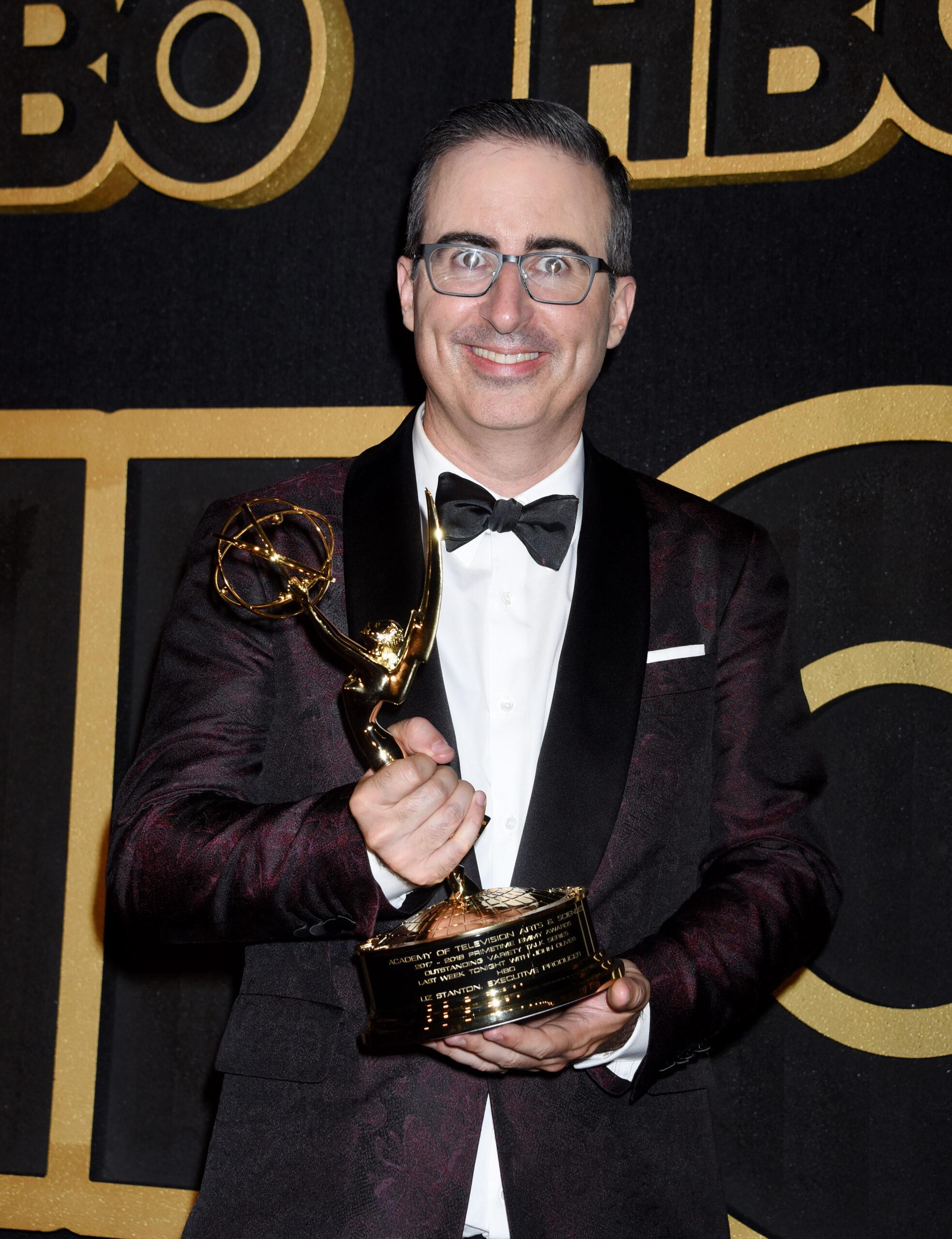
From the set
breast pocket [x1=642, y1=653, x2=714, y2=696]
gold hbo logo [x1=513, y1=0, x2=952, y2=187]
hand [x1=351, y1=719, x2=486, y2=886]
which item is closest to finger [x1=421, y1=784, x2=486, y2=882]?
hand [x1=351, y1=719, x2=486, y2=886]

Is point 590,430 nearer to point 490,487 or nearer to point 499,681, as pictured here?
point 490,487

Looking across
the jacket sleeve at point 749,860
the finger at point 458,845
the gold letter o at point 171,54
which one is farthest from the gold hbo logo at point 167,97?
the finger at point 458,845

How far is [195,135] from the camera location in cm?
258

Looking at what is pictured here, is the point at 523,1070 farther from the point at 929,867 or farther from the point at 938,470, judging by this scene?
the point at 938,470

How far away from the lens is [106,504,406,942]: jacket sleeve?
4.60 feet

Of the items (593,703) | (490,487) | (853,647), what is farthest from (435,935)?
(853,647)

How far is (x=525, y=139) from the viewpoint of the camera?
5.82 ft

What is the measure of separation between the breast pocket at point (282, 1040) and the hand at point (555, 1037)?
19cm

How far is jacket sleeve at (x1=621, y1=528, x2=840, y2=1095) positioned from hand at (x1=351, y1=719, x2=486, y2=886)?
38 centimetres

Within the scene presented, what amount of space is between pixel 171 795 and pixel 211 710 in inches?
4.7

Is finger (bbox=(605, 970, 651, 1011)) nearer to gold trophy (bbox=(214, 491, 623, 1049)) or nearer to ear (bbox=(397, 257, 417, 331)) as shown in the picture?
gold trophy (bbox=(214, 491, 623, 1049))

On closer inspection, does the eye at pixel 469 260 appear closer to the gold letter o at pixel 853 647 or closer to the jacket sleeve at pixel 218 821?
the jacket sleeve at pixel 218 821

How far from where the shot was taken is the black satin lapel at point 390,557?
159 centimetres

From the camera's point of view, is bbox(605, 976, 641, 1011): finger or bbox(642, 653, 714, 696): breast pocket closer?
bbox(605, 976, 641, 1011): finger
